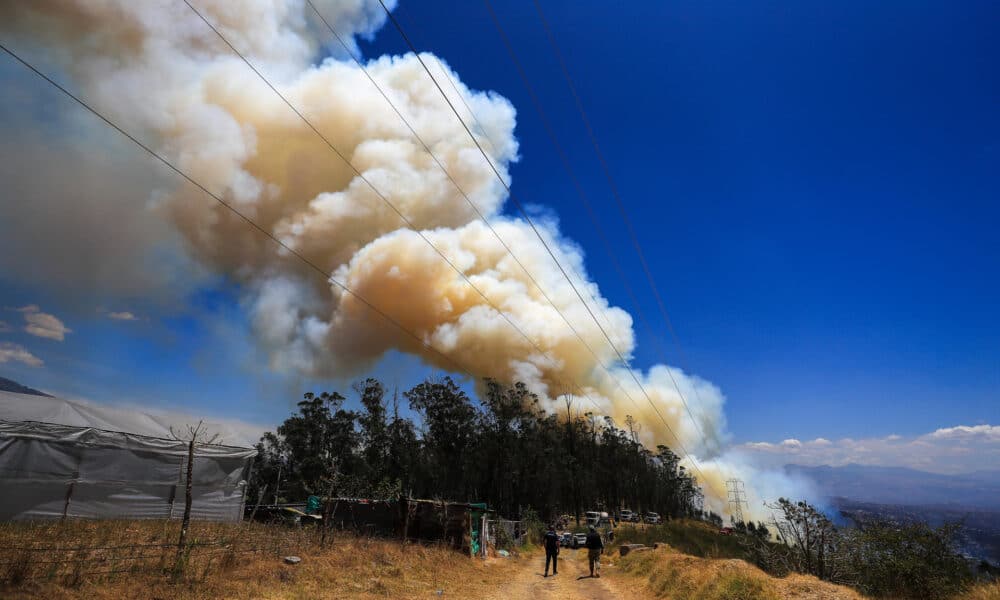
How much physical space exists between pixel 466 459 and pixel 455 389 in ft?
32.9

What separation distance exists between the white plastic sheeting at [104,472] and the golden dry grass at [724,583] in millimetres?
21481

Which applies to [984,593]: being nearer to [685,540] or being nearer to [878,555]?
[878,555]

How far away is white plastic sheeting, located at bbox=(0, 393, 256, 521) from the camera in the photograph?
62.8 ft

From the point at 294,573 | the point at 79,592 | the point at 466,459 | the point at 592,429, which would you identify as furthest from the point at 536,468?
the point at 79,592

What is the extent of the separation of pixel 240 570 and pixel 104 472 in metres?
14.4

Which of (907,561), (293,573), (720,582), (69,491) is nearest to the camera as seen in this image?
(293,573)

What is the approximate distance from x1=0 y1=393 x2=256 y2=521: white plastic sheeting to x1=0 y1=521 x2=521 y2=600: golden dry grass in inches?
94.6

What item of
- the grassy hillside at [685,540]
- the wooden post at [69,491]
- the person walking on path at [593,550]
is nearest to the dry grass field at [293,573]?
the person walking on path at [593,550]

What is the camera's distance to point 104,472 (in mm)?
21625

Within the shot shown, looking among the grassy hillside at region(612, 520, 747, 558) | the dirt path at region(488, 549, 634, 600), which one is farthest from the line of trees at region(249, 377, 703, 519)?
the dirt path at region(488, 549, 634, 600)

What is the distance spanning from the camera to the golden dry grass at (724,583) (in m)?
11.8

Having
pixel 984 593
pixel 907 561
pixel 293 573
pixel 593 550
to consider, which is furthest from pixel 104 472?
pixel 907 561

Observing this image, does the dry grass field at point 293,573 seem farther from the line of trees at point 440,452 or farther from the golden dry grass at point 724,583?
the line of trees at point 440,452

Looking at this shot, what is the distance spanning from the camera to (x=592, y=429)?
100375mm
